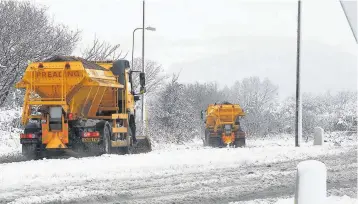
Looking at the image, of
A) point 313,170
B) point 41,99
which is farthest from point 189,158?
point 313,170

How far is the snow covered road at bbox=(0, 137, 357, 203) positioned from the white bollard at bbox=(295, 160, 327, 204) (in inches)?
149

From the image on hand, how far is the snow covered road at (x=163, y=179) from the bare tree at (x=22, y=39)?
18719mm

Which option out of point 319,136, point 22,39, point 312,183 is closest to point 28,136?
point 319,136

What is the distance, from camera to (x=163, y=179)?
11.5 meters

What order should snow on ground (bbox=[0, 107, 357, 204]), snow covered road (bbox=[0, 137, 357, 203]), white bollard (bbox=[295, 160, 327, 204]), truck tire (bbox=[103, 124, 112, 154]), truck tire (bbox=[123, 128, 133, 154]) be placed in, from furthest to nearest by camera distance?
truck tire (bbox=[123, 128, 133, 154]) → truck tire (bbox=[103, 124, 112, 154]) → snow on ground (bbox=[0, 107, 357, 204]) → snow covered road (bbox=[0, 137, 357, 203]) → white bollard (bbox=[295, 160, 327, 204])

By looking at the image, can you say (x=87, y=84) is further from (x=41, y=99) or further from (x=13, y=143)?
(x=13, y=143)

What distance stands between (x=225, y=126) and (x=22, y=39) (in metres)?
12.2

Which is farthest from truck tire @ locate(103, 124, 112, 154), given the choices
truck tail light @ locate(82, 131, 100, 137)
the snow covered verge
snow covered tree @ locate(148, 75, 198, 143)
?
snow covered tree @ locate(148, 75, 198, 143)

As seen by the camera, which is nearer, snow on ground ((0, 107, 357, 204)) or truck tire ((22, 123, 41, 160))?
snow on ground ((0, 107, 357, 204))

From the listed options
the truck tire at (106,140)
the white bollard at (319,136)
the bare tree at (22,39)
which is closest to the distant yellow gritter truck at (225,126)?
the white bollard at (319,136)

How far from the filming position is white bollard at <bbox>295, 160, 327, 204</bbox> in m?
Result: 5.39

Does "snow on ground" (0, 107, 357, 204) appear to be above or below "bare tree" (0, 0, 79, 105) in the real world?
below

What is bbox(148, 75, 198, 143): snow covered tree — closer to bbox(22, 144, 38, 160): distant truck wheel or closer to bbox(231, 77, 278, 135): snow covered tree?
bbox(231, 77, 278, 135): snow covered tree

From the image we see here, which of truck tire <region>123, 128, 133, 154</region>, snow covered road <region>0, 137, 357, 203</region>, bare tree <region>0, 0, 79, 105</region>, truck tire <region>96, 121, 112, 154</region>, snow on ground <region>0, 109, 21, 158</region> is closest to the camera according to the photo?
snow covered road <region>0, 137, 357, 203</region>
